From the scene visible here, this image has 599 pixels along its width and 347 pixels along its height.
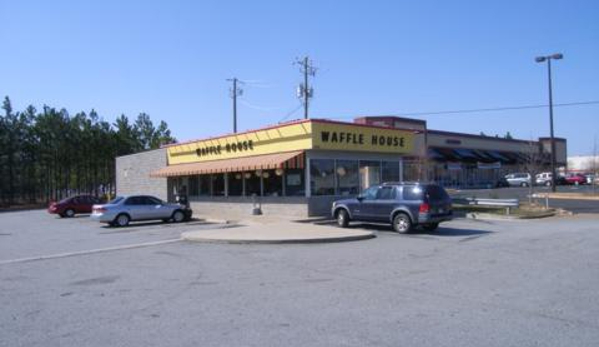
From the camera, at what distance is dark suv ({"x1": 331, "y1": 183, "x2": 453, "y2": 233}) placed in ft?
57.0

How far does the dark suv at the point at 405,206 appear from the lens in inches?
684

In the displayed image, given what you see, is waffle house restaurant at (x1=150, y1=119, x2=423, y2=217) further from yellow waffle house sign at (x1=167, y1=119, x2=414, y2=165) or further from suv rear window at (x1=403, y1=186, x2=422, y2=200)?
suv rear window at (x1=403, y1=186, x2=422, y2=200)

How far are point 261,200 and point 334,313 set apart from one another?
64.7ft

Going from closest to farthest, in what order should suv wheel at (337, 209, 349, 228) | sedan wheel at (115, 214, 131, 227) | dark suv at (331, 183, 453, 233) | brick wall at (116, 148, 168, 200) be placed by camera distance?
dark suv at (331, 183, 453, 233) < suv wheel at (337, 209, 349, 228) < sedan wheel at (115, 214, 131, 227) < brick wall at (116, 148, 168, 200)

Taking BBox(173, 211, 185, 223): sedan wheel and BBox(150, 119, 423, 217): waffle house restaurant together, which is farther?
BBox(173, 211, 185, 223): sedan wheel

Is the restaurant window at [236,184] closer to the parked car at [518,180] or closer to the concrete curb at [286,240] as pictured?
the concrete curb at [286,240]

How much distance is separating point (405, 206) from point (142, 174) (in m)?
26.4

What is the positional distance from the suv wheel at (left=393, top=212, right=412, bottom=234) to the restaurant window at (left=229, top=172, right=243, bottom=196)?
12.2 m

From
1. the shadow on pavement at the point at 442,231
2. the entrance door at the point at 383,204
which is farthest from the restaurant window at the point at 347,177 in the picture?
the entrance door at the point at 383,204

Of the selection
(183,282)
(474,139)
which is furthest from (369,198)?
(474,139)

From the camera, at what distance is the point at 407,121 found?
60.3m

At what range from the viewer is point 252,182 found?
27.6 m

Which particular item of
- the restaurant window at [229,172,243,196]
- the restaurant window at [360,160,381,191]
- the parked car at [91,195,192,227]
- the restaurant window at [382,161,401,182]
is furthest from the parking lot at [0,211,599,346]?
the restaurant window at [229,172,243,196]

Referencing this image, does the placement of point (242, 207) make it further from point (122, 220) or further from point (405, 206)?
point (405, 206)
